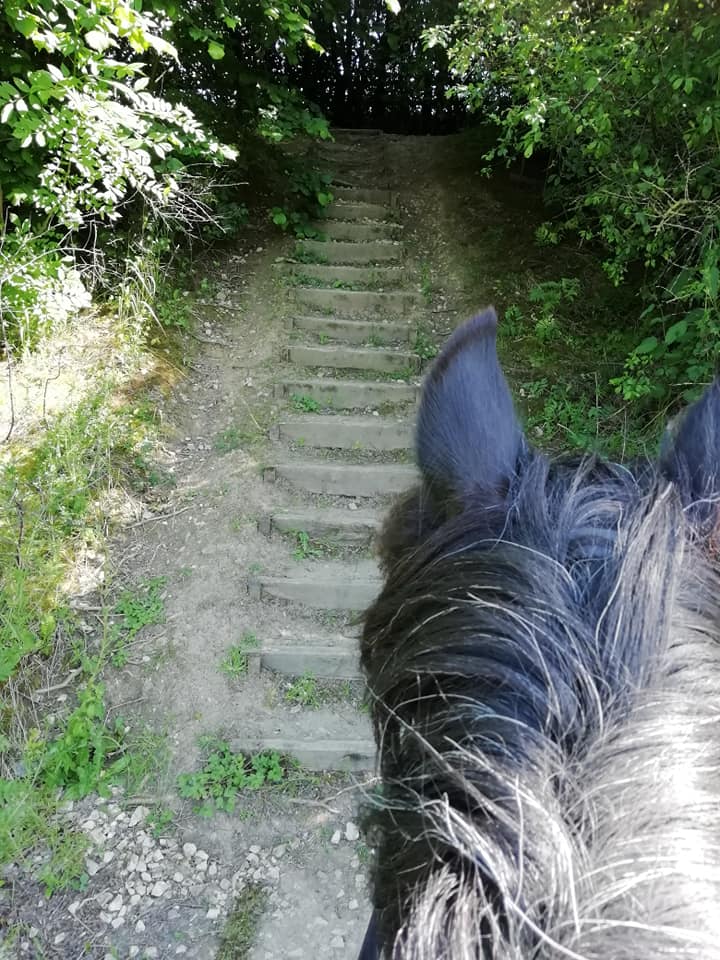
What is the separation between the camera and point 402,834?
693 millimetres

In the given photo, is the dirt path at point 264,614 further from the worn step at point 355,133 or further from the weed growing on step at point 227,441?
the worn step at point 355,133

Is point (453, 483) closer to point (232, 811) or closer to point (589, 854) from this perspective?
point (589, 854)

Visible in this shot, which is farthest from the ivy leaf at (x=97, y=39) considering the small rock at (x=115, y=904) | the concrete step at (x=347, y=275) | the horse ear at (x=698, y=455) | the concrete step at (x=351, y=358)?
the small rock at (x=115, y=904)

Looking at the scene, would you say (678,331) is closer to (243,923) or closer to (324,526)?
(324,526)

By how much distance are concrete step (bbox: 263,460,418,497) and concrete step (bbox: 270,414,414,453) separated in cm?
27

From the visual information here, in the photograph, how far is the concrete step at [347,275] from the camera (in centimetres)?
518

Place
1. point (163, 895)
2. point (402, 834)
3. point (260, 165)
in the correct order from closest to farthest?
point (402, 834) → point (163, 895) → point (260, 165)

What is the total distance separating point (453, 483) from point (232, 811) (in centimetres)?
220

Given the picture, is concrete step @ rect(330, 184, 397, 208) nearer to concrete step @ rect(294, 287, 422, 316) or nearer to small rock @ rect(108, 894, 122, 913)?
concrete step @ rect(294, 287, 422, 316)

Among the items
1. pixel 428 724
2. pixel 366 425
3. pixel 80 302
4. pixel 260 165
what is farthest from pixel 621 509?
pixel 260 165

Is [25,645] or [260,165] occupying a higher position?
[260,165]

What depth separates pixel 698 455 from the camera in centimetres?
91

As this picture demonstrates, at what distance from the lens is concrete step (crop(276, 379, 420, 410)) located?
4266 mm

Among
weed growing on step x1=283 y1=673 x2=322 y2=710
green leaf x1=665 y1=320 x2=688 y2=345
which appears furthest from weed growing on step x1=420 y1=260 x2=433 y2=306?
weed growing on step x1=283 y1=673 x2=322 y2=710
